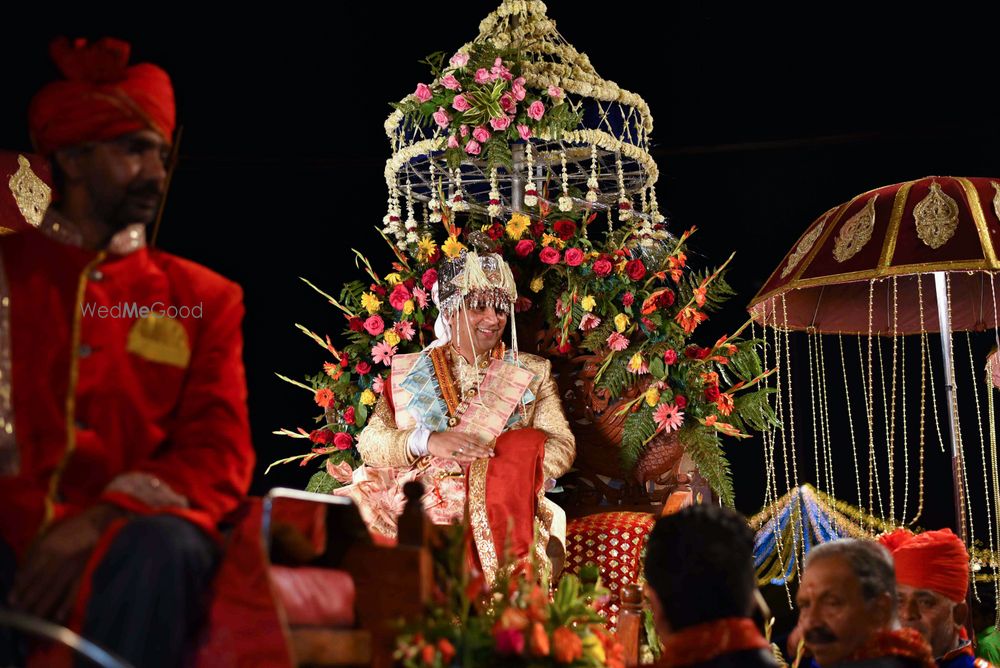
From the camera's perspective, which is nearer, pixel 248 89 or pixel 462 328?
pixel 462 328

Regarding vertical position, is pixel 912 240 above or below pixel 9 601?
above

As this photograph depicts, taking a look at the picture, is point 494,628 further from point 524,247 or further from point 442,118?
point 442,118

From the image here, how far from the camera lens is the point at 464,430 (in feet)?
18.2

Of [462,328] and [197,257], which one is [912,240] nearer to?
[462,328]

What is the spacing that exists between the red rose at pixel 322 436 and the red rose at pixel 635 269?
1.73 meters

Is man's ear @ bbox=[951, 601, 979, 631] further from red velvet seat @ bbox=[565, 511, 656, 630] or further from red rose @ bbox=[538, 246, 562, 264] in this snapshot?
red rose @ bbox=[538, 246, 562, 264]

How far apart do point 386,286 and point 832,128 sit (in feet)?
14.1

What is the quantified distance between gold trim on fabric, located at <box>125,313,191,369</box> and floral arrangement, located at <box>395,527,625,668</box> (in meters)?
0.83

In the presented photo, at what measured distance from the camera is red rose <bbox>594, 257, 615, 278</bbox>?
6.07 m

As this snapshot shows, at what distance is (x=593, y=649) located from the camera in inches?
129

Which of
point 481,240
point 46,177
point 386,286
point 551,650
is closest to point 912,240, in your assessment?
point 481,240

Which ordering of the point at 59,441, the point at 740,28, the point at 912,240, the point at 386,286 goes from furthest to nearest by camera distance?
the point at 740,28
the point at 386,286
the point at 912,240
the point at 59,441

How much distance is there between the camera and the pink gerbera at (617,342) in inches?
235

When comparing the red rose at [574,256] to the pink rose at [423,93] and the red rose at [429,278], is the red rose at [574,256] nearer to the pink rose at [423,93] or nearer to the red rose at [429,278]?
the red rose at [429,278]
